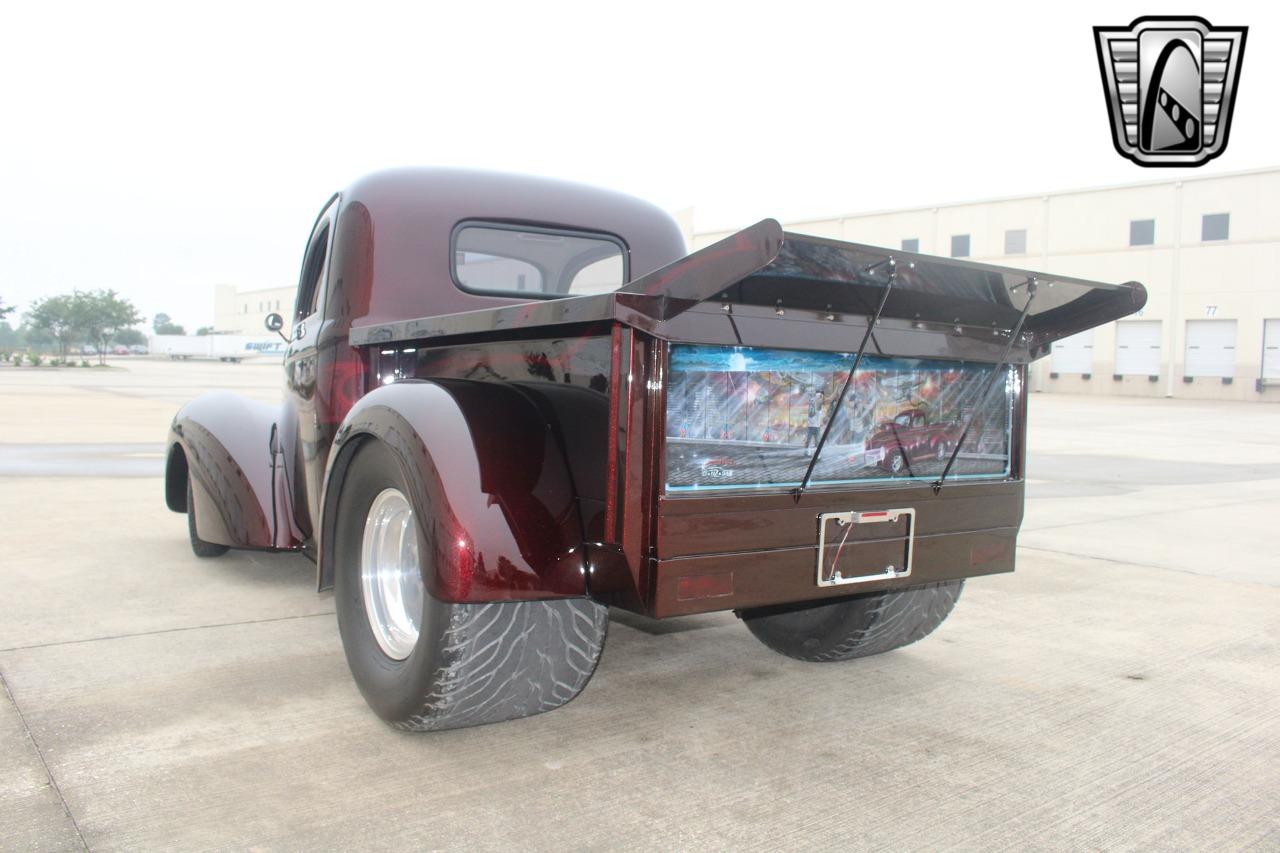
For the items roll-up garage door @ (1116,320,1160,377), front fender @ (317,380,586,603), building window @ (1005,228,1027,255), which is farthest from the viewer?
building window @ (1005,228,1027,255)

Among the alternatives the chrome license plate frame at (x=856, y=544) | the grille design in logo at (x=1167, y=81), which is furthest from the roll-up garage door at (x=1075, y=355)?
the chrome license plate frame at (x=856, y=544)

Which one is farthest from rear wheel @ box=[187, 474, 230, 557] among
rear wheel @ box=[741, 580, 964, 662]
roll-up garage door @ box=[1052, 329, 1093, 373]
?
roll-up garage door @ box=[1052, 329, 1093, 373]

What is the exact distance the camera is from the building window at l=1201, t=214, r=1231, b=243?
34750mm

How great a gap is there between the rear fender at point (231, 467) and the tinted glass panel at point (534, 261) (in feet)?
4.44

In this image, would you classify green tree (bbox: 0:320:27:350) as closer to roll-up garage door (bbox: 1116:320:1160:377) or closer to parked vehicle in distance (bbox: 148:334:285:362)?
parked vehicle in distance (bbox: 148:334:285:362)

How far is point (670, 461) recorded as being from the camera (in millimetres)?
2496

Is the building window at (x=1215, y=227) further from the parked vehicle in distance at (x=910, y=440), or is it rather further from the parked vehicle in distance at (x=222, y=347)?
the parked vehicle in distance at (x=222, y=347)

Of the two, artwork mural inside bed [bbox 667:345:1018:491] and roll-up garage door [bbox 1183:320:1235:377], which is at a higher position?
roll-up garage door [bbox 1183:320:1235:377]

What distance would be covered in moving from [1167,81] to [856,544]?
35.3ft

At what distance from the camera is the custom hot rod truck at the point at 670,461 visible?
8.07 feet

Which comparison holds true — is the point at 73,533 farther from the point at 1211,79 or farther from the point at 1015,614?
the point at 1211,79

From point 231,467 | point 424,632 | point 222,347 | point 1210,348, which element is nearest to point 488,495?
point 424,632

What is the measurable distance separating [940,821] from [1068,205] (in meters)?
39.8

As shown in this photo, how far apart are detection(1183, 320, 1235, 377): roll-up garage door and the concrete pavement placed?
3427cm
